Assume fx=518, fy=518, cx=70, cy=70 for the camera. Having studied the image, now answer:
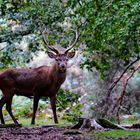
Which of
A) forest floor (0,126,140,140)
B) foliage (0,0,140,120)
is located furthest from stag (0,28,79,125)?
forest floor (0,126,140,140)

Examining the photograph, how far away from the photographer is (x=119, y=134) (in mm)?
9773

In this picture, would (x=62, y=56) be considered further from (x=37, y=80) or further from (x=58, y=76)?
(x=37, y=80)

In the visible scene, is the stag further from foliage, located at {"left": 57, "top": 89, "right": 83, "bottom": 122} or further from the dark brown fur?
foliage, located at {"left": 57, "top": 89, "right": 83, "bottom": 122}

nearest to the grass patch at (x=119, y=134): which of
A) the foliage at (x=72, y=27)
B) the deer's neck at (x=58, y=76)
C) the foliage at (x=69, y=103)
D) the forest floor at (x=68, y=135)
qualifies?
the forest floor at (x=68, y=135)

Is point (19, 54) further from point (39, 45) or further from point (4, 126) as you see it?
point (4, 126)

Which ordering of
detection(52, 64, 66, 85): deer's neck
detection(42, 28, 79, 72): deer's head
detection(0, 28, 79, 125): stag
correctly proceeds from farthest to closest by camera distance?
detection(52, 64, 66, 85): deer's neck → detection(0, 28, 79, 125): stag → detection(42, 28, 79, 72): deer's head

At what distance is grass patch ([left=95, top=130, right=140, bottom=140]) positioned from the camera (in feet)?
30.5

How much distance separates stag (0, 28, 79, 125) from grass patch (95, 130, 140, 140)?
3846 millimetres

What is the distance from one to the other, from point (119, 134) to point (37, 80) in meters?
4.70

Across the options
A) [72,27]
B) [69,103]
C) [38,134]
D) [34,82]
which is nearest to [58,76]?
[34,82]

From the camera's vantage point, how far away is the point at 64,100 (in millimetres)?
16062

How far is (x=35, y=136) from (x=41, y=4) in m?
4.78

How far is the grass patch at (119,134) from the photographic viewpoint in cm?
929

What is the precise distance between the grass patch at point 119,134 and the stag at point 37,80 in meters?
3.85
